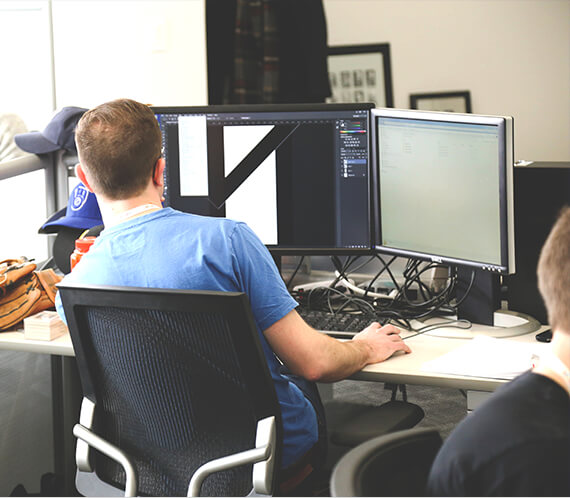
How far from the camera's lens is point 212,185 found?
2.08m

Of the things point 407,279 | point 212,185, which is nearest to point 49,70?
point 212,185

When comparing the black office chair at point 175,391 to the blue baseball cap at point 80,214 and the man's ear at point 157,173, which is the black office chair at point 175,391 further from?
the blue baseball cap at point 80,214

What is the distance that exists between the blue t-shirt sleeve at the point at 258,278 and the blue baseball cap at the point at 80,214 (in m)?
0.90

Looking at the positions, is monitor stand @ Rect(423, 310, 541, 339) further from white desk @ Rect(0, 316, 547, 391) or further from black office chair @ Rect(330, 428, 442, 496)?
black office chair @ Rect(330, 428, 442, 496)

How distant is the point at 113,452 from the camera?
1.40 meters

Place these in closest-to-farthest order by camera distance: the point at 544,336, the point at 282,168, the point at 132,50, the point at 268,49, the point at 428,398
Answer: the point at 544,336 → the point at 282,168 → the point at 428,398 → the point at 132,50 → the point at 268,49

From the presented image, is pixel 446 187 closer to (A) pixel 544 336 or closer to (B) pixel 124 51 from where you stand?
(A) pixel 544 336

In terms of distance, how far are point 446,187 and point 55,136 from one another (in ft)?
4.18

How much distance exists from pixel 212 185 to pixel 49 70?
6.31 ft

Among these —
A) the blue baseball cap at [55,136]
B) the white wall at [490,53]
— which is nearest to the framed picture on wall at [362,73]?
the white wall at [490,53]

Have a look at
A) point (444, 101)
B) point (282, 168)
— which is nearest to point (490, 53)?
point (444, 101)

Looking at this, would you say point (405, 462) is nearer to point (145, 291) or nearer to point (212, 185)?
point (145, 291)

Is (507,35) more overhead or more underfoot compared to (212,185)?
more overhead

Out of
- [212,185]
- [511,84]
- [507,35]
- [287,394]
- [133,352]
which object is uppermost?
[507,35]
